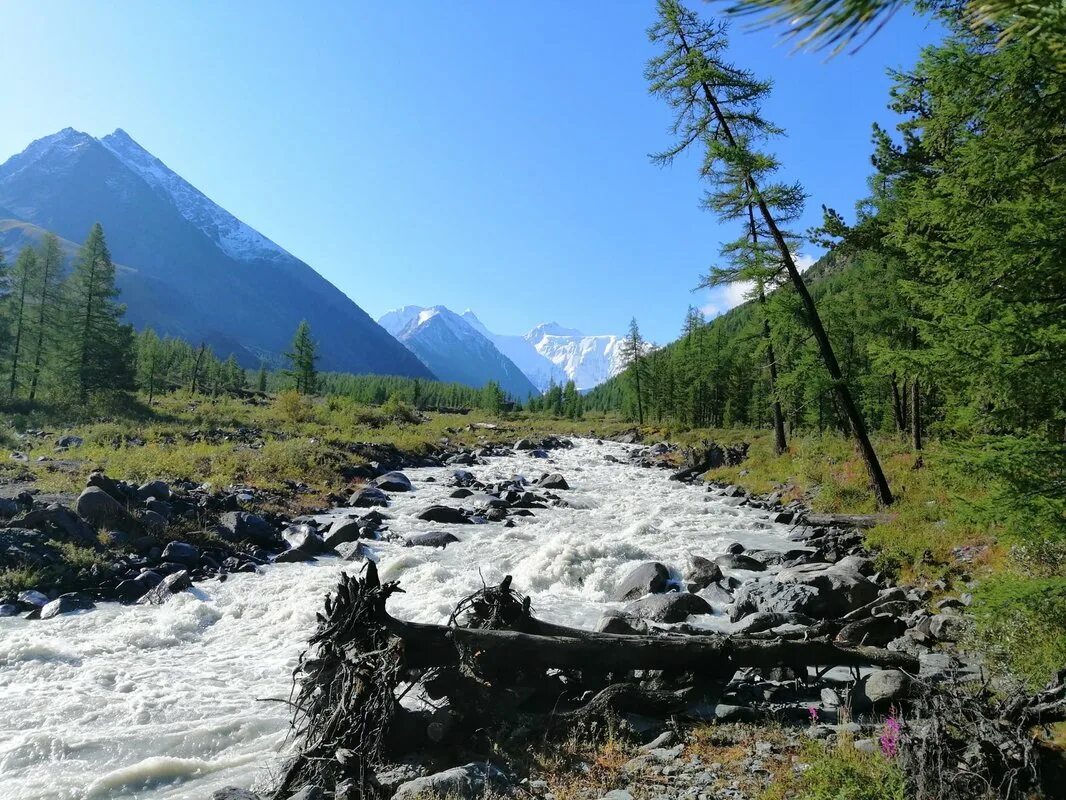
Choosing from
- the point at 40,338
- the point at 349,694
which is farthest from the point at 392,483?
the point at 40,338

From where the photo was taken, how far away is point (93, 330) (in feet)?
127

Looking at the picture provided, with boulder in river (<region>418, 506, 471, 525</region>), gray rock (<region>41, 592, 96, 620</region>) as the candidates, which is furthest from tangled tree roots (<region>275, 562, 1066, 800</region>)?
boulder in river (<region>418, 506, 471, 525</region>)

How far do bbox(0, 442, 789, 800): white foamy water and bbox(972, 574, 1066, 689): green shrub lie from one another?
4317 mm

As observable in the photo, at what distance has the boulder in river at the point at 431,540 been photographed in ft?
52.5

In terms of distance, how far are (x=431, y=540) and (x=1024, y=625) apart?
1317cm

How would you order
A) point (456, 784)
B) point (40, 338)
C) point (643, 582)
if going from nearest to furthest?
point (456, 784)
point (643, 582)
point (40, 338)

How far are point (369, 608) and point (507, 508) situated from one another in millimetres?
15093

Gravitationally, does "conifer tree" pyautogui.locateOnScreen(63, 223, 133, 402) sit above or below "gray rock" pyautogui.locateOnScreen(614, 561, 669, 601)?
above

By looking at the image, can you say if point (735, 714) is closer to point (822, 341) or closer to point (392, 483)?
point (822, 341)

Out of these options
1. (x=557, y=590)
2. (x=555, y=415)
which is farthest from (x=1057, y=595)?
(x=555, y=415)

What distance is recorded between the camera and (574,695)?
6.96m

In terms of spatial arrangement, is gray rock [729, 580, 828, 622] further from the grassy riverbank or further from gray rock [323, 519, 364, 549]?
gray rock [323, 519, 364, 549]

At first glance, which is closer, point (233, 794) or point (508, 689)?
point (233, 794)

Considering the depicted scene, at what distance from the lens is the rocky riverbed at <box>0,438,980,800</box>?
651 cm
